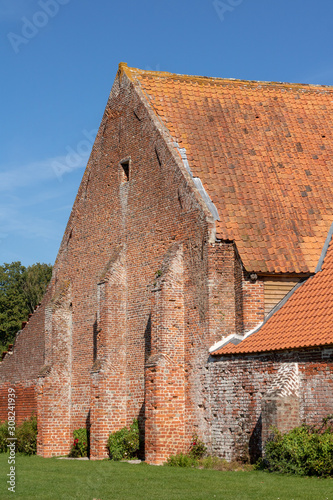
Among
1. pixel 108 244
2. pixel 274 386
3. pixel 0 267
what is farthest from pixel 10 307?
pixel 274 386

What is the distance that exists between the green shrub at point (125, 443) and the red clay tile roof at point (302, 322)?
447cm

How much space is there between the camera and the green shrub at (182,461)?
20.5 m

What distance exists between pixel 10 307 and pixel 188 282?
1524 inches

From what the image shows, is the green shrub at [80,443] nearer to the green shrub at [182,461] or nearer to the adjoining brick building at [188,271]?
the adjoining brick building at [188,271]

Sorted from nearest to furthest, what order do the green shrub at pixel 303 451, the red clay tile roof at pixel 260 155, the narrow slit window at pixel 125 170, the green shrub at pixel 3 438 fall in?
the green shrub at pixel 303 451 → the red clay tile roof at pixel 260 155 → the narrow slit window at pixel 125 170 → the green shrub at pixel 3 438

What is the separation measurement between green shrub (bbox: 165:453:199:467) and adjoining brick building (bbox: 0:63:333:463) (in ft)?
1.52

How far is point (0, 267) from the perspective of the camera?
62500 mm

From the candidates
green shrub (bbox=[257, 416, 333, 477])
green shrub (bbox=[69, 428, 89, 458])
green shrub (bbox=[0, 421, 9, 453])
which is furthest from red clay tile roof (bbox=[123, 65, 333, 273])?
green shrub (bbox=[0, 421, 9, 453])

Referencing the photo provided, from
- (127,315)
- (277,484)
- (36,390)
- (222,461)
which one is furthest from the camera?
(36,390)

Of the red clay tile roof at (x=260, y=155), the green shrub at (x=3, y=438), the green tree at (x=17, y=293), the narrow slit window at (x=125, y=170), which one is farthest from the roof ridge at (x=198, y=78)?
the green tree at (x=17, y=293)

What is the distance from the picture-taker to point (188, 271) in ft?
73.0

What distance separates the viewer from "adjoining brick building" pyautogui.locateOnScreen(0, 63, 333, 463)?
20.0m

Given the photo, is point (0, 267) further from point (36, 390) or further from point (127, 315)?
point (127, 315)

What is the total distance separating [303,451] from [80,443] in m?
11.2
